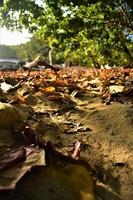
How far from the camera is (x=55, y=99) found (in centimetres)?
402

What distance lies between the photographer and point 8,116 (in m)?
3.21

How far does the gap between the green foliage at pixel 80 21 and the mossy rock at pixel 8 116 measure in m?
10.1

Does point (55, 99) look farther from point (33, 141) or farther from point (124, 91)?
point (33, 141)

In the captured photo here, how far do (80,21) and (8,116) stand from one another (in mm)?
11165

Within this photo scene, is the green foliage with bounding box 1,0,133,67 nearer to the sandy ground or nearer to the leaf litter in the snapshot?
the leaf litter

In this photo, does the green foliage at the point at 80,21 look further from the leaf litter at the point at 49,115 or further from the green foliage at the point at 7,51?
the green foliage at the point at 7,51

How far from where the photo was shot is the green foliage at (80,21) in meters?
13.5

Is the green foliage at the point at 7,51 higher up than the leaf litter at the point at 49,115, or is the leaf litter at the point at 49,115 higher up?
the green foliage at the point at 7,51

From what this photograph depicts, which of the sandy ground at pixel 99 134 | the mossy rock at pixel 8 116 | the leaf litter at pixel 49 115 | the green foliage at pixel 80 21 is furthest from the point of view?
the green foliage at pixel 80 21

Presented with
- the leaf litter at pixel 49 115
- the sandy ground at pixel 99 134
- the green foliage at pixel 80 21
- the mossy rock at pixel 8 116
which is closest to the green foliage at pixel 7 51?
the green foliage at pixel 80 21

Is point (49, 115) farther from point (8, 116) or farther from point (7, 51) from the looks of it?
point (7, 51)

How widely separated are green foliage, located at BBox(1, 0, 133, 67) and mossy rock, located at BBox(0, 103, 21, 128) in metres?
10.1

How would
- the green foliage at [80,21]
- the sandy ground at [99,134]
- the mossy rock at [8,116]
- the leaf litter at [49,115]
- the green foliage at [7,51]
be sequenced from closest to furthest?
the leaf litter at [49,115]
the sandy ground at [99,134]
the mossy rock at [8,116]
the green foliage at [80,21]
the green foliage at [7,51]

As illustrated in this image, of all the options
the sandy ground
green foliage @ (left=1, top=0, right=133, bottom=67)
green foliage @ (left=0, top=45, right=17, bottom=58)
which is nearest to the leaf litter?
the sandy ground
